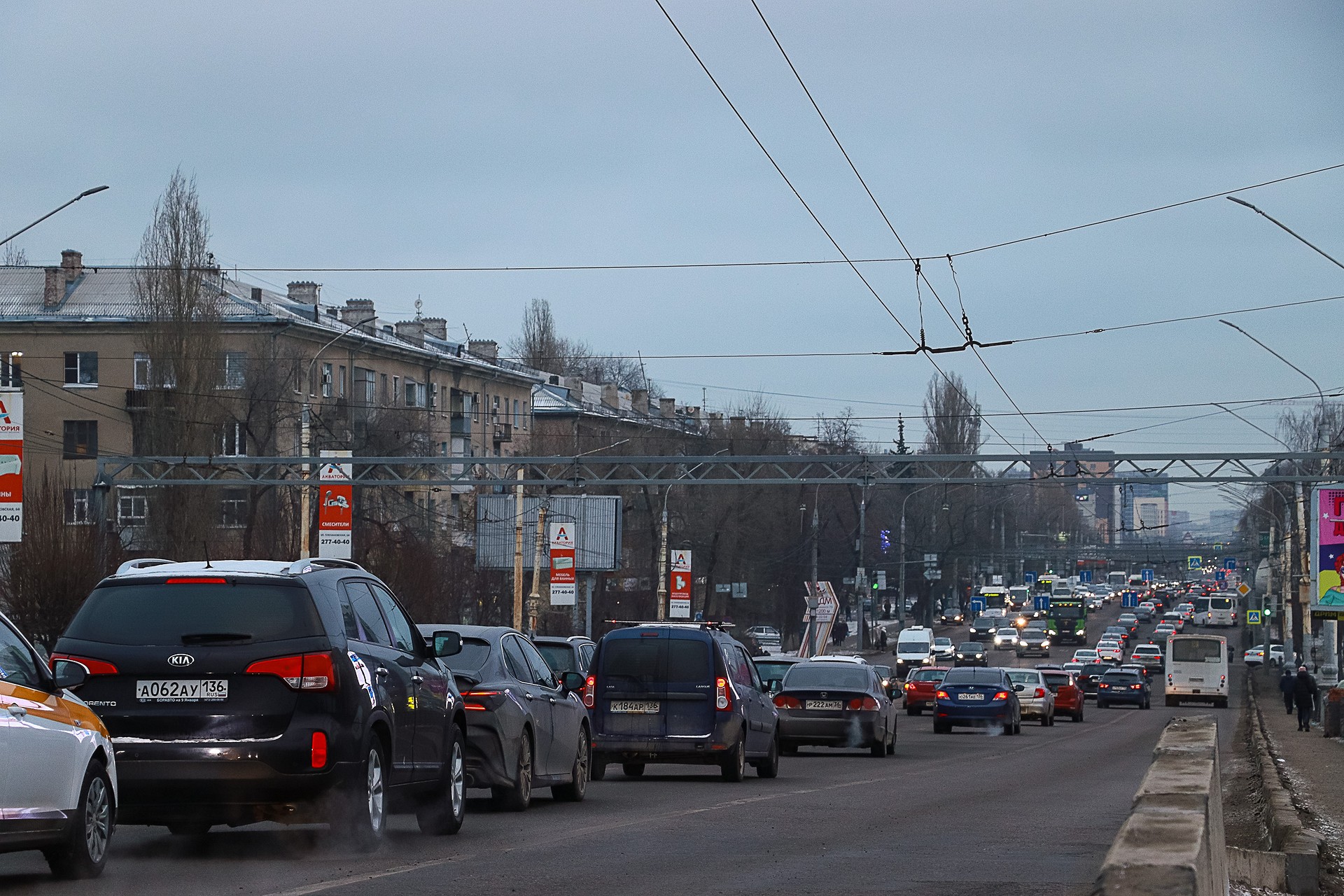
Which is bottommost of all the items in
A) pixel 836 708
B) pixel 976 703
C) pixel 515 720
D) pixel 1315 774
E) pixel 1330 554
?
pixel 976 703

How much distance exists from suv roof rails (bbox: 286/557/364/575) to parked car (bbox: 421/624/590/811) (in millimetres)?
1865

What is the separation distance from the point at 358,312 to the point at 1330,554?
51176mm

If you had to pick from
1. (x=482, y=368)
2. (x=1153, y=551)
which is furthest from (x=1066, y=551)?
(x=482, y=368)

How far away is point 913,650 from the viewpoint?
80.1 m

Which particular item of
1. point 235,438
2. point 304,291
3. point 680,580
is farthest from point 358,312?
point 680,580

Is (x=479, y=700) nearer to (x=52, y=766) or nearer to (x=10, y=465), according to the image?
(x=52, y=766)

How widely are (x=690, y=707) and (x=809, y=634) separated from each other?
137 ft

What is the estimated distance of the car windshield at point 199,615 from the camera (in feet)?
34.7

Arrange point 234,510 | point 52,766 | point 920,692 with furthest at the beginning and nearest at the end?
1. point 234,510
2. point 920,692
3. point 52,766

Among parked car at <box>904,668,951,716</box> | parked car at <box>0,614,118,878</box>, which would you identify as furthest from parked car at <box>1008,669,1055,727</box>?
parked car at <box>0,614,118,878</box>

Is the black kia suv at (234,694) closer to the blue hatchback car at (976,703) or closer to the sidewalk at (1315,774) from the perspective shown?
the sidewalk at (1315,774)

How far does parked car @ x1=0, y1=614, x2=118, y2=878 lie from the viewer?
8.63m

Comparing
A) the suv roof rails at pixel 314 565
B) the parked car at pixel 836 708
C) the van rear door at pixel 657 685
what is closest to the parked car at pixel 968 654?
the parked car at pixel 836 708

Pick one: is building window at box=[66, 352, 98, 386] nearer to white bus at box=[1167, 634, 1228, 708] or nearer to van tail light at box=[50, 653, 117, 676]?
white bus at box=[1167, 634, 1228, 708]
